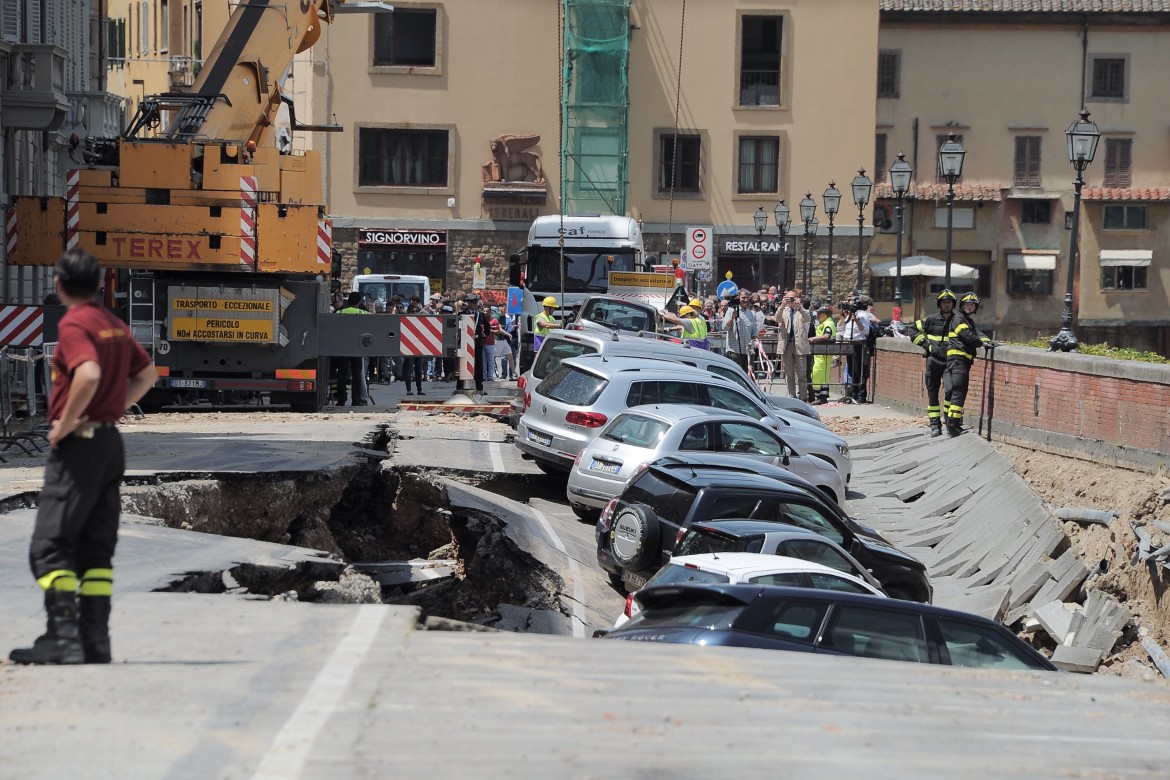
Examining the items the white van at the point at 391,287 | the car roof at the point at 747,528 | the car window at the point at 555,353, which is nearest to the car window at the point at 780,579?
the car roof at the point at 747,528

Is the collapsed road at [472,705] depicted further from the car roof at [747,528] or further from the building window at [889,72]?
the building window at [889,72]

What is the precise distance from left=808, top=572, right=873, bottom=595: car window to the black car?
1.30 m

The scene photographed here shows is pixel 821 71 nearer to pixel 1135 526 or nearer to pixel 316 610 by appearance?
pixel 1135 526

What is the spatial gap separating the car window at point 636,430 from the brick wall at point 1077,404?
5348mm

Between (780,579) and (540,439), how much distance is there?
831 cm

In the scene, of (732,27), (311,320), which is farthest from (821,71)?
(311,320)

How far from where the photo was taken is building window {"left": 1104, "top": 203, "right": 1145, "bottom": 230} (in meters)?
58.8

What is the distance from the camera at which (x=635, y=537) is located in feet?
43.2

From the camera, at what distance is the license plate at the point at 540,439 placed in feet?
59.1

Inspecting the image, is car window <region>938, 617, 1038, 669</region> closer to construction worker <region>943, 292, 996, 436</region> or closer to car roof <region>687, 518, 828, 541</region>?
car roof <region>687, 518, 828, 541</region>

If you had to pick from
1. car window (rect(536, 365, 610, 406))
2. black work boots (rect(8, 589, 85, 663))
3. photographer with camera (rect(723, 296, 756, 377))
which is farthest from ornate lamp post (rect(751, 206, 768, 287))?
black work boots (rect(8, 589, 85, 663))

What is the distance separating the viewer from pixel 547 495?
60.7 ft

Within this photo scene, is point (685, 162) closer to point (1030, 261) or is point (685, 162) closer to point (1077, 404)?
point (1030, 261)

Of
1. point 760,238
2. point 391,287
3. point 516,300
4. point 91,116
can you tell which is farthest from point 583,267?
point 760,238
